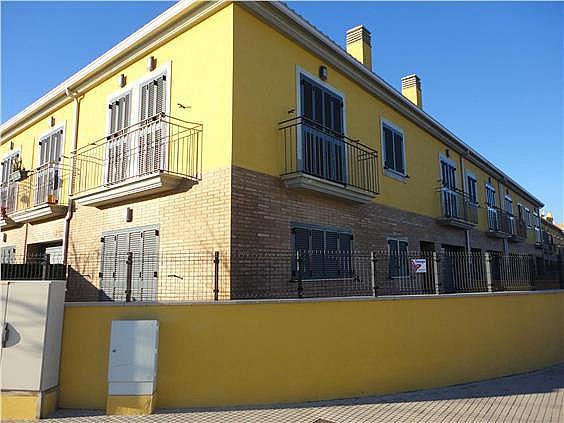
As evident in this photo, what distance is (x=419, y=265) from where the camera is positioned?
810cm

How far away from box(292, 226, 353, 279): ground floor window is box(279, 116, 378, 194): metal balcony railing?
1.19 m

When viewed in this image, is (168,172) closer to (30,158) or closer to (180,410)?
(180,410)

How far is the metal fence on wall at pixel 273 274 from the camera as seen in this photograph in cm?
724

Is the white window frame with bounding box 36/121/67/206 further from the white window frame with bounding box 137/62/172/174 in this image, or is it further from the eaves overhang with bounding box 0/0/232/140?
the white window frame with bounding box 137/62/172/174

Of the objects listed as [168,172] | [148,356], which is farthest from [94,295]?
[148,356]

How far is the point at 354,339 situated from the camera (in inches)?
262

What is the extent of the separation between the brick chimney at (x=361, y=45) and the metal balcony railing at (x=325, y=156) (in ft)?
13.9

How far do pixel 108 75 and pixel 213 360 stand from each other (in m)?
7.85

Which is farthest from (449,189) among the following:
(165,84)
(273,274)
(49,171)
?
(49,171)

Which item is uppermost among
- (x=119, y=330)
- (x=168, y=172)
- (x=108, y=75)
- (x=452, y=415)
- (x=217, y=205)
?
(x=108, y=75)

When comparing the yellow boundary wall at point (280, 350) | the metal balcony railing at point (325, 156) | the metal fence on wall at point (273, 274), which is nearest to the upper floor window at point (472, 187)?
the metal fence on wall at point (273, 274)

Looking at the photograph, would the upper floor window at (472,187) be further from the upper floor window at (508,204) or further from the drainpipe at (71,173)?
the drainpipe at (71,173)

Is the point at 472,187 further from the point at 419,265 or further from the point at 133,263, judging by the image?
the point at 133,263

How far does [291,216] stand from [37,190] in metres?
8.42
